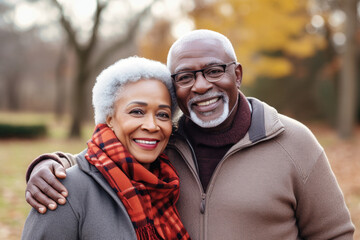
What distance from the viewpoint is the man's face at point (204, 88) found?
2570 mm

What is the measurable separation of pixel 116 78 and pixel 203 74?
578mm

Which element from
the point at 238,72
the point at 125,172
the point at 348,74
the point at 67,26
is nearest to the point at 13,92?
the point at 67,26

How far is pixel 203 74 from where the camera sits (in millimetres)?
2578

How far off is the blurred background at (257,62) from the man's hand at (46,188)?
11.1ft

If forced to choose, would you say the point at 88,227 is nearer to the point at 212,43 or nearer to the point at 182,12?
the point at 212,43

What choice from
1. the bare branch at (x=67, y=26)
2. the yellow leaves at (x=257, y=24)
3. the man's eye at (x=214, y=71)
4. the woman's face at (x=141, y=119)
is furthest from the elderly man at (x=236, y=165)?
the bare branch at (x=67, y=26)

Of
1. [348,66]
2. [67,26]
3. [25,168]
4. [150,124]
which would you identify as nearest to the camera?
[150,124]

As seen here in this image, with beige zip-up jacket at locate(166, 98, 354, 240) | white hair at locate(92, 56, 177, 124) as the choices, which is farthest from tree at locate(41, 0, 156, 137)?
beige zip-up jacket at locate(166, 98, 354, 240)

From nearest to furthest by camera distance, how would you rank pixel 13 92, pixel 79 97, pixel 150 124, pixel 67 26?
pixel 150 124, pixel 67 26, pixel 79 97, pixel 13 92

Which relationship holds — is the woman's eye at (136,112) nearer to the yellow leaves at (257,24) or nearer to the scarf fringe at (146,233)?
the scarf fringe at (146,233)

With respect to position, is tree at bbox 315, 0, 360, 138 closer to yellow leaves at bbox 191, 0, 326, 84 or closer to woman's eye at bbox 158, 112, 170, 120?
yellow leaves at bbox 191, 0, 326, 84

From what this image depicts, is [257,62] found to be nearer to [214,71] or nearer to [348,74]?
[348,74]

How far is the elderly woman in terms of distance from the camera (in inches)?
81.1

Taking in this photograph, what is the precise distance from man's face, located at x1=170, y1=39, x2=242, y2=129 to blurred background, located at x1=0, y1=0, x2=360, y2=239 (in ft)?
11.9
